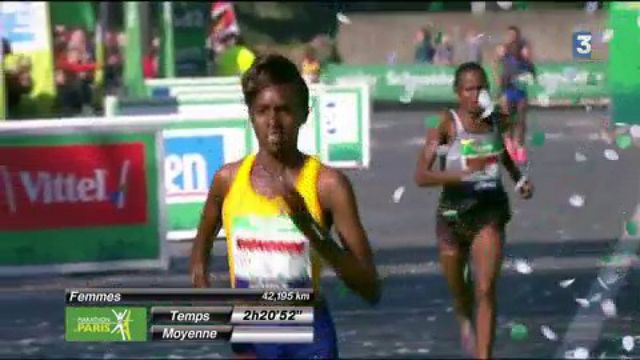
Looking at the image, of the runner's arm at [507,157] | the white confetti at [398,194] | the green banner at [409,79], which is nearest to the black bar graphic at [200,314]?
the runner's arm at [507,157]

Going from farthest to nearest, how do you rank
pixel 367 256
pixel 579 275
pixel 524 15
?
pixel 524 15 < pixel 579 275 < pixel 367 256

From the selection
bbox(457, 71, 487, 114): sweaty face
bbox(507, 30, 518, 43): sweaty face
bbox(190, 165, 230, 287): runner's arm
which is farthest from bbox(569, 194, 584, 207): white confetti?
bbox(190, 165, 230, 287): runner's arm

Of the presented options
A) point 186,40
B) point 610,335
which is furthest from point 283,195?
point 186,40

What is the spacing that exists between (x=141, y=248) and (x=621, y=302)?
13.0ft

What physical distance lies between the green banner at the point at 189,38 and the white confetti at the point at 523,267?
74.5 ft

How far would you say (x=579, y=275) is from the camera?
1291 cm

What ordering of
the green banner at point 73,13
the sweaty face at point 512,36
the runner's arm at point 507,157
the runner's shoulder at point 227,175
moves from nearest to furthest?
the runner's shoulder at point 227,175, the runner's arm at point 507,157, the sweaty face at point 512,36, the green banner at point 73,13

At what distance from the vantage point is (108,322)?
6.06 meters

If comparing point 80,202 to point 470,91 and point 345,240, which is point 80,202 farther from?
point 345,240

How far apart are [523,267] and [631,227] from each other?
1218mm

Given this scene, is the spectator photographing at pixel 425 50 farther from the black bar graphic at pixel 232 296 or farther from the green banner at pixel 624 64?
the black bar graphic at pixel 232 296

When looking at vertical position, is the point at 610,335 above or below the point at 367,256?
below

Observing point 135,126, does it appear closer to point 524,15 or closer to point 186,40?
point 186,40

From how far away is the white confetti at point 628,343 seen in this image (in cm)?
1015
